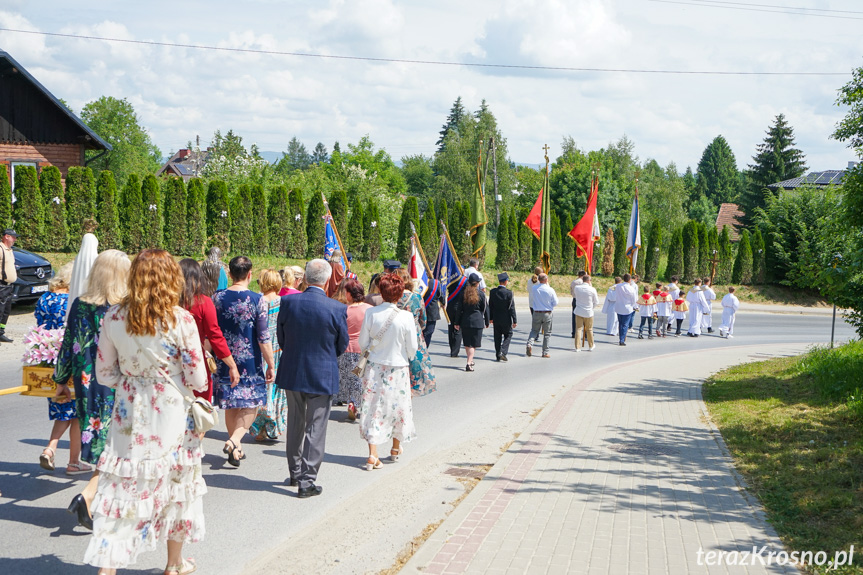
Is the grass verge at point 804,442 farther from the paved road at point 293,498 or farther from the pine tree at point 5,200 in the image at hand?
the pine tree at point 5,200

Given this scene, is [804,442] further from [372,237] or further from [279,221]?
[372,237]

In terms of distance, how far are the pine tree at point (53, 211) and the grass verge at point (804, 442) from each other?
20.7m

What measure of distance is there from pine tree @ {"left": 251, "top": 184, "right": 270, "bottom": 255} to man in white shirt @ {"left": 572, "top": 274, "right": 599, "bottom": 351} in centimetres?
1533

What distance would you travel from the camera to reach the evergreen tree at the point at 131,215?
27719 millimetres

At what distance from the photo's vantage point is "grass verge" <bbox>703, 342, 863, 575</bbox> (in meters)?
6.04

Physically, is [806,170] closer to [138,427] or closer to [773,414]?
[773,414]

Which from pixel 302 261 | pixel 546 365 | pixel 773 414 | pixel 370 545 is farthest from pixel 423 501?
pixel 302 261

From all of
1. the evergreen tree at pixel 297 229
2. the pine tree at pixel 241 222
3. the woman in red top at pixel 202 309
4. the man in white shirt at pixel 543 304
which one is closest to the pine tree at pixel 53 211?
the pine tree at pixel 241 222

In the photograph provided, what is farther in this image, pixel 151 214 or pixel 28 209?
pixel 151 214

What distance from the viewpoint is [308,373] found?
21.7 feet

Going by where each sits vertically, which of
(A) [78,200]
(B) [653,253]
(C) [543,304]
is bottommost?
(C) [543,304]

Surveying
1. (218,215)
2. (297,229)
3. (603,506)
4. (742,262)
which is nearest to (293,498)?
(603,506)

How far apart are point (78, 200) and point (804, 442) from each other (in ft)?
79.4

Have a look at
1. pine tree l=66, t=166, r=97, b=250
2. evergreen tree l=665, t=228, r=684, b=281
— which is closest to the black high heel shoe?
pine tree l=66, t=166, r=97, b=250
